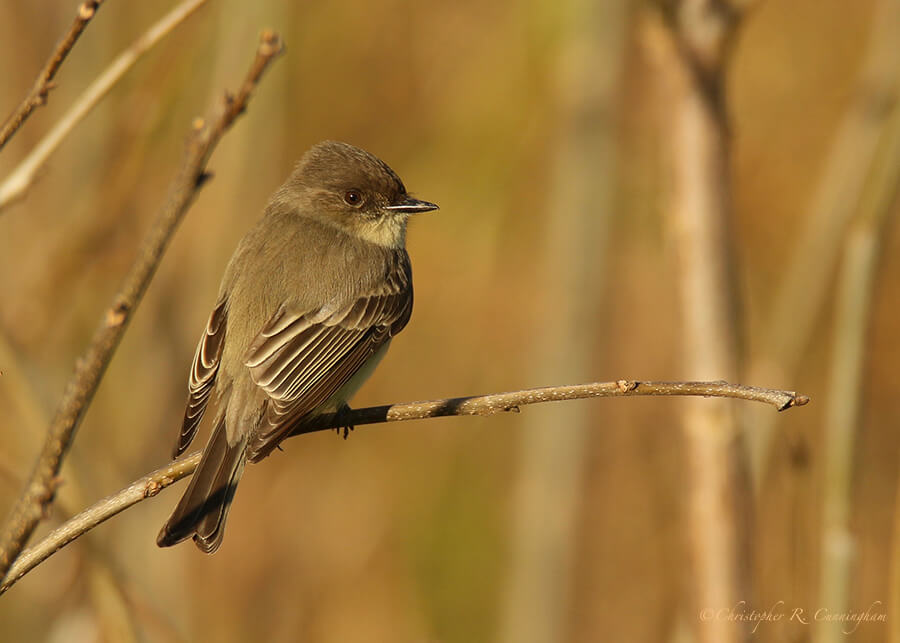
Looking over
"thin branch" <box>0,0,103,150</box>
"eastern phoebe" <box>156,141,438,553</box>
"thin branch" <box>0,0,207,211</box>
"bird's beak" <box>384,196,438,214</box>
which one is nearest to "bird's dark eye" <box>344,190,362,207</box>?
"eastern phoebe" <box>156,141,438,553</box>

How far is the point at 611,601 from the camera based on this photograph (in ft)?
19.3

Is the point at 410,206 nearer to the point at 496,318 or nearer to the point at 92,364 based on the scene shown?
the point at 496,318

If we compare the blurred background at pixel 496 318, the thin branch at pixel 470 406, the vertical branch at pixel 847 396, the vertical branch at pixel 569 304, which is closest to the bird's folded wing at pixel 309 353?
the blurred background at pixel 496 318

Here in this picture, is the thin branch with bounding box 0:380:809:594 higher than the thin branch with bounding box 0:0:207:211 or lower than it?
lower

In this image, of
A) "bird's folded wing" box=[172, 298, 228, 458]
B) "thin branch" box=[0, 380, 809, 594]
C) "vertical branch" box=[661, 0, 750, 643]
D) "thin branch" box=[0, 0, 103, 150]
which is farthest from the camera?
"bird's folded wing" box=[172, 298, 228, 458]

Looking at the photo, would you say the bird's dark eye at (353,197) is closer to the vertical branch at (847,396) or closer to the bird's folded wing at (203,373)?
the bird's folded wing at (203,373)

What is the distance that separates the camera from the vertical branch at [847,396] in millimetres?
2961

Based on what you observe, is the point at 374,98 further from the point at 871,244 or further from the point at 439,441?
the point at 871,244

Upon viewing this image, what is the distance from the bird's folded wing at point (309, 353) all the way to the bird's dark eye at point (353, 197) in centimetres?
54

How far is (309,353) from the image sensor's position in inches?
140

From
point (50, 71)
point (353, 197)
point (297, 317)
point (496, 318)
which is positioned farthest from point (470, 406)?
point (496, 318)

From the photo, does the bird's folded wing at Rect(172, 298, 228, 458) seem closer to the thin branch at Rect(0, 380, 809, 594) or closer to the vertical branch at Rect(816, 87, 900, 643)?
the thin branch at Rect(0, 380, 809, 594)

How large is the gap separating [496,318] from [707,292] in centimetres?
306

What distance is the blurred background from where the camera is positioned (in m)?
3.41
